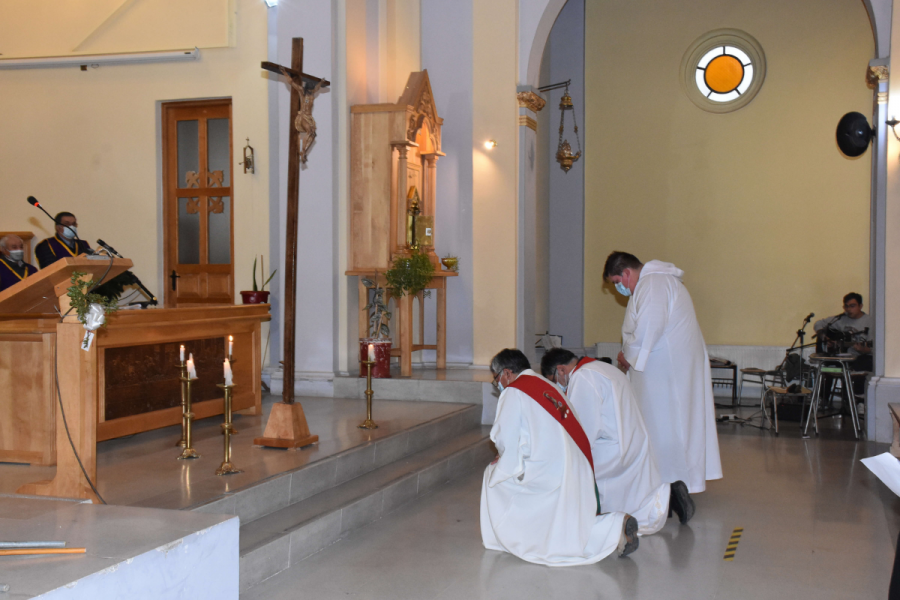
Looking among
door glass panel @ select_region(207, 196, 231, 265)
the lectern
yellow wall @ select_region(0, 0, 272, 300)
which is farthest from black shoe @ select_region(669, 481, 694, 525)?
door glass panel @ select_region(207, 196, 231, 265)

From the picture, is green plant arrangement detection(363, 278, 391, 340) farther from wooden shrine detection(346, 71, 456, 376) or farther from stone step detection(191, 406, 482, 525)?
stone step detection(191, 406, 482, 525)

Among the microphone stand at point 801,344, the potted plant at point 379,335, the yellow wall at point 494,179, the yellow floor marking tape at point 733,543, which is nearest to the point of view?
the yellow floor marking tape at point 733,543

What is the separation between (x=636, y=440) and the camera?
16.4 feet

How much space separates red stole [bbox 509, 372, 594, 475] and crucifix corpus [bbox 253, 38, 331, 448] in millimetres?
2001

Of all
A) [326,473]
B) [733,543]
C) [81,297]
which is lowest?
[733,543]

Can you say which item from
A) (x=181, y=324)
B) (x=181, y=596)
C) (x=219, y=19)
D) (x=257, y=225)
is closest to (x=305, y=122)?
(x=181, y=324)

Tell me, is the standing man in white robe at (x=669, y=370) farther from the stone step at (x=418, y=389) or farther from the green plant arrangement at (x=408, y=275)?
the green plant arrangement at (x=408, y=275)

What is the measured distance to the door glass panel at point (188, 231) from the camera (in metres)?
10.2

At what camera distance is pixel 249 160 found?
379 inches

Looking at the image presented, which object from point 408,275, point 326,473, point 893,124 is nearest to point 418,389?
point 408,275

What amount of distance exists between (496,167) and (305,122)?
4683 millimetres

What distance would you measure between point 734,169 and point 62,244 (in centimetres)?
939

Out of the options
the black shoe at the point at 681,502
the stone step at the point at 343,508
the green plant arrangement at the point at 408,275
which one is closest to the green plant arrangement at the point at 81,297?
the stone step at the point at 343,508

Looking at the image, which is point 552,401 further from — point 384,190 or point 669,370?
point 384,190
